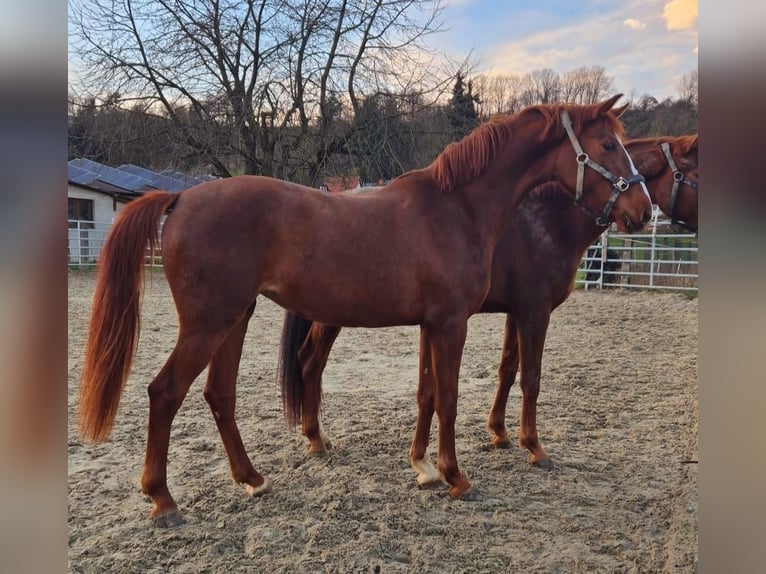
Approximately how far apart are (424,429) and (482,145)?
1624mm

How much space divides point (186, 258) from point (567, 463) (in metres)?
2.53

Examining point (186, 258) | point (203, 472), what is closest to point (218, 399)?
point (203, 472)

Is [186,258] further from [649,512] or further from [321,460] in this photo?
[649,512]

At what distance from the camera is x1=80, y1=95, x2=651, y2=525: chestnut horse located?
7.37ft

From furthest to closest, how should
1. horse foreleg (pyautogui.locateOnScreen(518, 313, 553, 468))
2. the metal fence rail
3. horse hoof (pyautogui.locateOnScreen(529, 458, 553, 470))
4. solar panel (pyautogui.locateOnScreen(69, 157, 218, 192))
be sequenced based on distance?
1. the metal fence rail
2. solar panel (pyautogui.locateOnScreen(69, 157, 218, 192))
3. horse foreleg (pyautogui.locateOnScreen(518, 313, 553, 468))
4. horse hoof (pyautogui.locateOnScreen(529, 458, 553, 470))

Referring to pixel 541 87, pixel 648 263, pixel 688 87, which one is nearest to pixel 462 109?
pixel 541 87

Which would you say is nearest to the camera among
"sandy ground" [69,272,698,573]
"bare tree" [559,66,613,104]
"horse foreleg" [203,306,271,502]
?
"sandy ground" [69,272,698,573]

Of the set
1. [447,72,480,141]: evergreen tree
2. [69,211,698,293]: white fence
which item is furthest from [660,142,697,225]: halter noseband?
[69,211,698,293]: white fence

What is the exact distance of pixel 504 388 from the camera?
3.42 m

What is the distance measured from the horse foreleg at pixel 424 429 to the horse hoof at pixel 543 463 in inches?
26.5

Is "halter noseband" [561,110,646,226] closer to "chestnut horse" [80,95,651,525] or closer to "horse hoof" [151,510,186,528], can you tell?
"chestnut horse" [80,95,651,525]

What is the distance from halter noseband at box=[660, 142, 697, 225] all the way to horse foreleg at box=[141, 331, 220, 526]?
2.90 m
